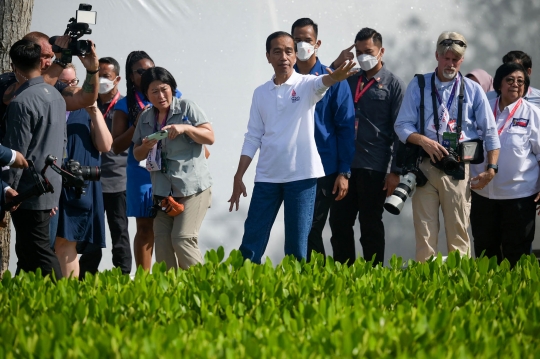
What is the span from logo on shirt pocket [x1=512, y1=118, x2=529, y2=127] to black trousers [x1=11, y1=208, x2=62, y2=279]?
391 cm

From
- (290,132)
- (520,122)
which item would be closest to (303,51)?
(290,132)

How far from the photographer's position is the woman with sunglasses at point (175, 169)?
21.1 ft

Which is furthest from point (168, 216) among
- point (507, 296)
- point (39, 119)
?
point (507, 296)

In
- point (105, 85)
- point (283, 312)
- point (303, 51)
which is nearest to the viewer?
point (283, 312)

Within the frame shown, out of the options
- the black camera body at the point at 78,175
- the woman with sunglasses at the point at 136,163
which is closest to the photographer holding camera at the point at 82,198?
the black camera body at the point at 78,175

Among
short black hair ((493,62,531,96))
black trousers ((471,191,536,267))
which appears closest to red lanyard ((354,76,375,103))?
short black hair ((493,62,531,96))

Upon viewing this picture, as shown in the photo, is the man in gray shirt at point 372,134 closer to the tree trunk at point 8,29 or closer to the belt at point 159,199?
the belt at point 159,199

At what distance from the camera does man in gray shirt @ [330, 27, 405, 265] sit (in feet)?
24.6

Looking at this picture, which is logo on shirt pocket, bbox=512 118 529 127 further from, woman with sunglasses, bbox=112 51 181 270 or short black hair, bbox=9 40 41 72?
short black hair, bbox=9 40 41 72

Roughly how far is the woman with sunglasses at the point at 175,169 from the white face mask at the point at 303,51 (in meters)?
1.11

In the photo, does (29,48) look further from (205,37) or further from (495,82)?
(495,82)

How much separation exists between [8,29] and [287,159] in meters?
2.59

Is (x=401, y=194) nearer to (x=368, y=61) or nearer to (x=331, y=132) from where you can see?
(x=331, y=132)

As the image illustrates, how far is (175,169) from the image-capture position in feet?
21.1
